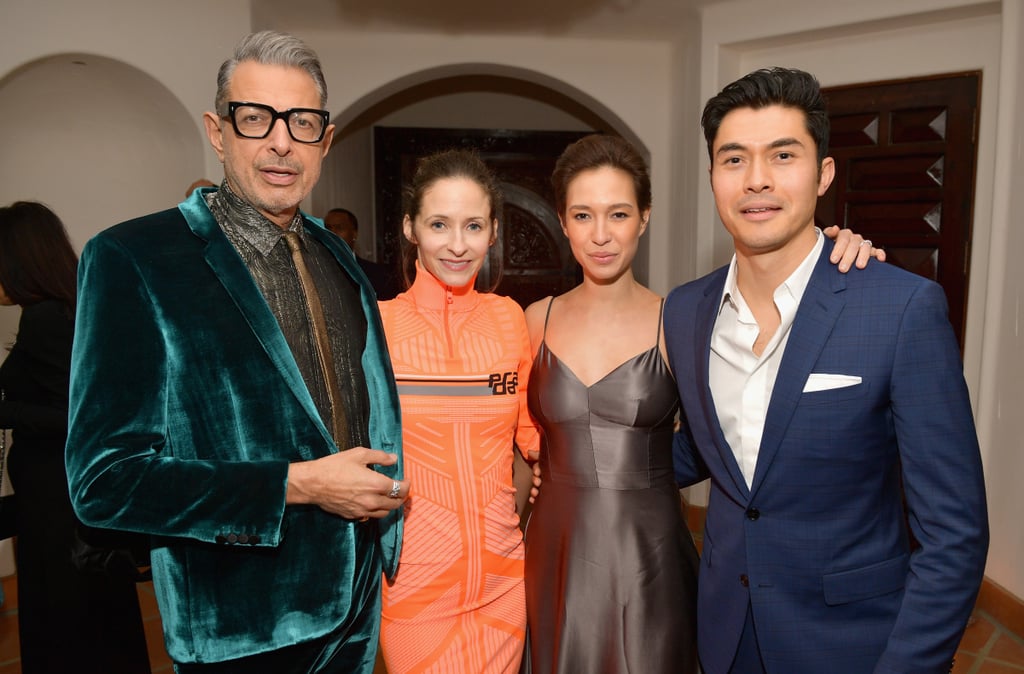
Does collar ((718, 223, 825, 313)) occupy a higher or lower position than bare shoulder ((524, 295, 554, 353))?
higher

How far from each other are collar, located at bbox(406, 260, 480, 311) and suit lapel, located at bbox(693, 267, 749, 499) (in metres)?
0.57

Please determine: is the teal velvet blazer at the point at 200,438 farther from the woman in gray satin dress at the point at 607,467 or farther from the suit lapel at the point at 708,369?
the suit lapel at the point at 708,369

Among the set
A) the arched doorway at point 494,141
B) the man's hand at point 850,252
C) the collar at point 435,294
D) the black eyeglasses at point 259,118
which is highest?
the arched doorway at point 494,141

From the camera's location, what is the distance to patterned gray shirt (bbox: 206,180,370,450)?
1308 millimetres

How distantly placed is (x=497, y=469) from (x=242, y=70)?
1017 mm

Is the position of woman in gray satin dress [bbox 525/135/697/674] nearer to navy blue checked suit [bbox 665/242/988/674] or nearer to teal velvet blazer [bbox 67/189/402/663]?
navy blue checked suit [bbox 665/242/988/674]

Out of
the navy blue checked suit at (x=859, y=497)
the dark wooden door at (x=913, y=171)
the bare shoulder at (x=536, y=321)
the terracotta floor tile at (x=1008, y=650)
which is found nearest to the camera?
the navy blue checked suit at (x=859, y=497)

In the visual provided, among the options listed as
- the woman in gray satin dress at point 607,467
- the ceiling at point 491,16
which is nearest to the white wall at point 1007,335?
the ceiling at point 491,16

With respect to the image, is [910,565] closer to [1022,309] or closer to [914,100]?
[1022,309]

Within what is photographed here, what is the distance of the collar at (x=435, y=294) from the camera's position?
175 centimetres

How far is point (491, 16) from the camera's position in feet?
14.3

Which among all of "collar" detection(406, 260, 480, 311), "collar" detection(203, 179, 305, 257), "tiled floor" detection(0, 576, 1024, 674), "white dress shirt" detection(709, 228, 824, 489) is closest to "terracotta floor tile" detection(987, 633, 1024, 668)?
"tiled floor" detection(0, 576, 1024, 674)

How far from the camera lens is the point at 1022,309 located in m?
3.13

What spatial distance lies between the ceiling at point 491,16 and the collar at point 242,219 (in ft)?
10.7
